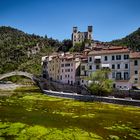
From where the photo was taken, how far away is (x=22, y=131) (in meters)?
38.2

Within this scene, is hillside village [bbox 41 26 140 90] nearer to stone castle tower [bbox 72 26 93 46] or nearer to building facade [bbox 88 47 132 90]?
building facade [bbox 88 47 132 90]

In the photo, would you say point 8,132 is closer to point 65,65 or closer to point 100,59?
point 100,59

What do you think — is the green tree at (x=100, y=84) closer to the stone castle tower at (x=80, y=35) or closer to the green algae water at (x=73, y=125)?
the green algae water at (x=73, y=125)

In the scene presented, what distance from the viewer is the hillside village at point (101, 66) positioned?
3319 inches

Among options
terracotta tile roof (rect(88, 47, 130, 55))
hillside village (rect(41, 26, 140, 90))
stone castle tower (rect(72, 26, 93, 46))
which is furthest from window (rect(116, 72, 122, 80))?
stone castle tower (rect(72, 26, 93, 46))

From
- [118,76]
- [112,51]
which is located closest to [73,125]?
[118,76]

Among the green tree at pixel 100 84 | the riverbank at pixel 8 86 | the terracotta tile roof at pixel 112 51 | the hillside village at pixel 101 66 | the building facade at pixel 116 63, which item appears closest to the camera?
the green tree at pixel 100 84

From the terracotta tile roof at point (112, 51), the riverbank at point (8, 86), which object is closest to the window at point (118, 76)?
the terracotta tile roof at point (112, 51)

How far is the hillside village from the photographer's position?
84.3 meters

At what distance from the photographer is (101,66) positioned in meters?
91.4

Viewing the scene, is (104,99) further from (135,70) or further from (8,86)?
(8,86)

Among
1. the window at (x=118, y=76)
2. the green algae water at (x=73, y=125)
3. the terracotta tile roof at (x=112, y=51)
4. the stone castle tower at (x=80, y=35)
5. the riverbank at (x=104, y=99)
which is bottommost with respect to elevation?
the green algae water at (x=73, y=125)

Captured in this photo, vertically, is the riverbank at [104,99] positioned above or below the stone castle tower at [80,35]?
below

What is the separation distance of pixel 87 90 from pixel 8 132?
49.3m
